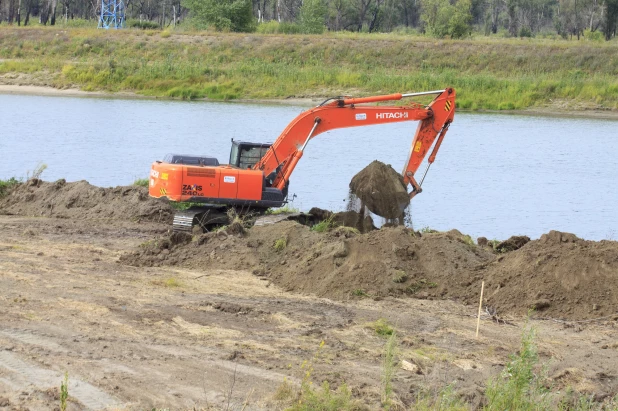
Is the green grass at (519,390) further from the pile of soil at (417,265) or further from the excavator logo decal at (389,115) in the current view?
the excavator logo decal at (389,115)

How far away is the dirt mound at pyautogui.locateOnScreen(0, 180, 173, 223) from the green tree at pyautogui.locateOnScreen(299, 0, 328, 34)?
51.2m

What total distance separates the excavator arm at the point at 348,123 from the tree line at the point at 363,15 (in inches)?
1817

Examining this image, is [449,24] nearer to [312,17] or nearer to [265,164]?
[312,17]

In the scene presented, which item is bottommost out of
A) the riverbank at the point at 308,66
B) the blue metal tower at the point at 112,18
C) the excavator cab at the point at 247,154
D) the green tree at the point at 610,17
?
the excavator cab at the point at 247,154

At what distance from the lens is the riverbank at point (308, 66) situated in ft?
160

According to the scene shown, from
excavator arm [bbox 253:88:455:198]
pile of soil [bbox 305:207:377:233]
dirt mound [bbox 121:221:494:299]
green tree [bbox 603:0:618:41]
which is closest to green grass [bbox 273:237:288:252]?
dirt mound [bbox 121:221:494:299]

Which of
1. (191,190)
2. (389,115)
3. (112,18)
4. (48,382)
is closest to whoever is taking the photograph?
(48,382)

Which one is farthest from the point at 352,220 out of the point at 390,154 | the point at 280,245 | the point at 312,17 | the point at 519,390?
the point at 312,17

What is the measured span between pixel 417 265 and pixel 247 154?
5.16 m

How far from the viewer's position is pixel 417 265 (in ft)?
42.7

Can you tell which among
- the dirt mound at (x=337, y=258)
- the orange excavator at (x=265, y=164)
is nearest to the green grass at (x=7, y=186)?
the orange excavator at (x=265, y=164)

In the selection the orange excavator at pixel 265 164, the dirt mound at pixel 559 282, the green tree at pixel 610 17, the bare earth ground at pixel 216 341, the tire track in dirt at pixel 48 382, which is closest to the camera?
the tire track in dirt at pixel 48 382

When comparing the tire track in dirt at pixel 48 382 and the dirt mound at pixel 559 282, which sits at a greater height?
the dirt mound at pixel 559 282

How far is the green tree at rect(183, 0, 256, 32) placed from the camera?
2576 inches
